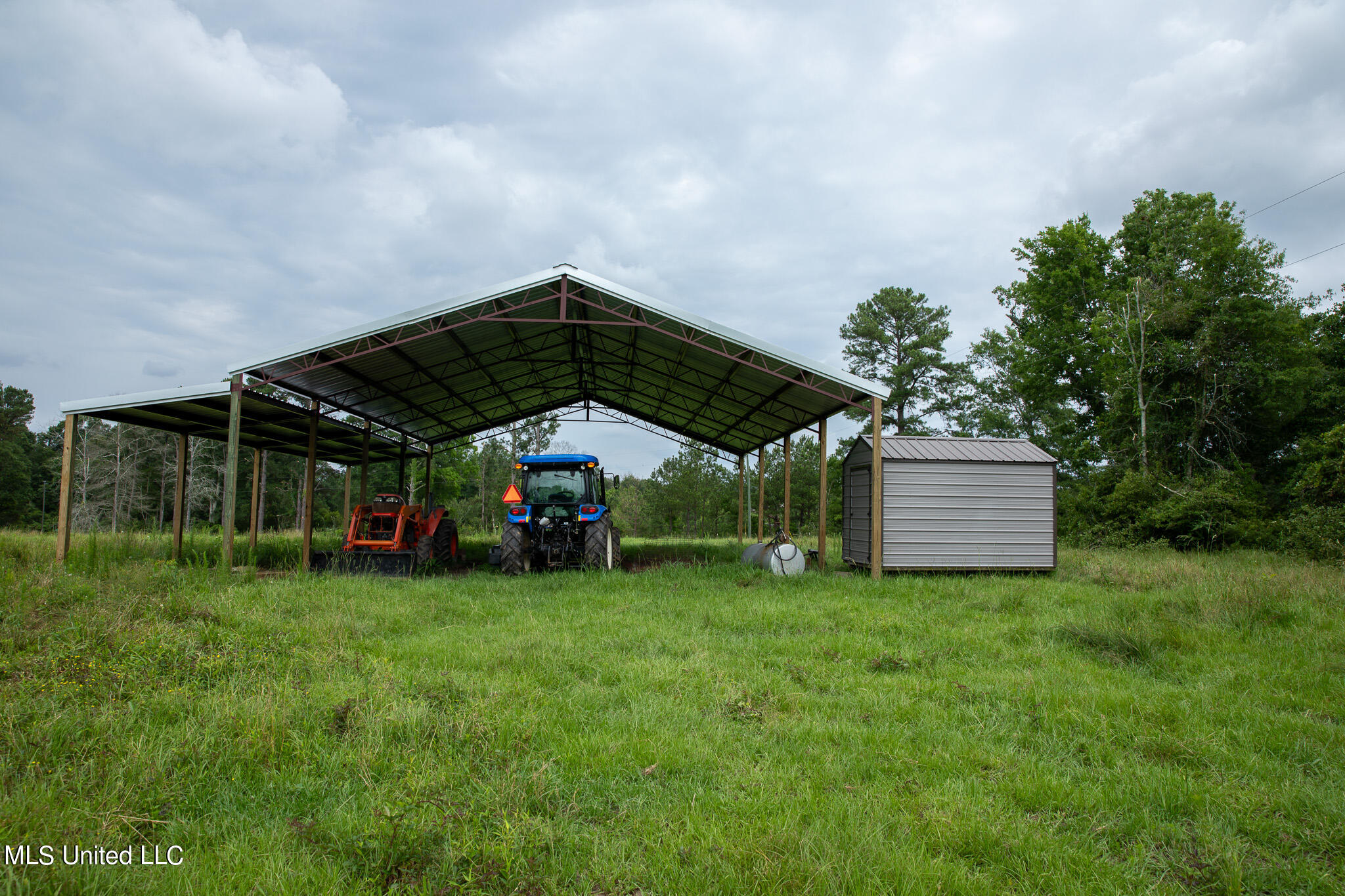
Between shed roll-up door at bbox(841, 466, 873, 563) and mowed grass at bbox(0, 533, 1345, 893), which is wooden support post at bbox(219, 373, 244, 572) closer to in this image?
mowed grass at bbox(0, 533, 1345, 893)

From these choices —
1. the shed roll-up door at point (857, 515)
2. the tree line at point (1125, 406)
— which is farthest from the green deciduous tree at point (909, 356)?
the shed roll-up door at point (857, 515)

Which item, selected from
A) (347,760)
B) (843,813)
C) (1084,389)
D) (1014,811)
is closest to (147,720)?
(347,760)

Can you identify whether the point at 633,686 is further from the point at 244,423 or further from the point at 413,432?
the point at 413,432

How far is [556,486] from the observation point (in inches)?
504

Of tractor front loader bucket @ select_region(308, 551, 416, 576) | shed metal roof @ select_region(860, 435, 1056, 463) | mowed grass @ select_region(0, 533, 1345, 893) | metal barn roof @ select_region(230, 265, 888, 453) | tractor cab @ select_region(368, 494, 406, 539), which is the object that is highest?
metal barn roof @ select_region(230, 265, 888, 453)

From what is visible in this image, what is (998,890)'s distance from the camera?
8.20 ft

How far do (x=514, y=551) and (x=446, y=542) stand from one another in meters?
5.06

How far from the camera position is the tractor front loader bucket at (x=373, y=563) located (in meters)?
11.0

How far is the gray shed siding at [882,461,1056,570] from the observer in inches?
468

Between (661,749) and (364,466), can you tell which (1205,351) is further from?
(364,466)

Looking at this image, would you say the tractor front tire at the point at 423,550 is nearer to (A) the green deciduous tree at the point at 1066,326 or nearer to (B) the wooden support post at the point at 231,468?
(B) the wooden support post at the point at 231,468

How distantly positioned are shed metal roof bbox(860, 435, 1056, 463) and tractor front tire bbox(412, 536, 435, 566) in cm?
925

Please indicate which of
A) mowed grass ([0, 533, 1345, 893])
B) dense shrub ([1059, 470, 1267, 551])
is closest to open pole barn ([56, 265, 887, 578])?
mowed grass ([0, 533, 1345, 893])

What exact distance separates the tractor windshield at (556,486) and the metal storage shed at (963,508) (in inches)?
224
